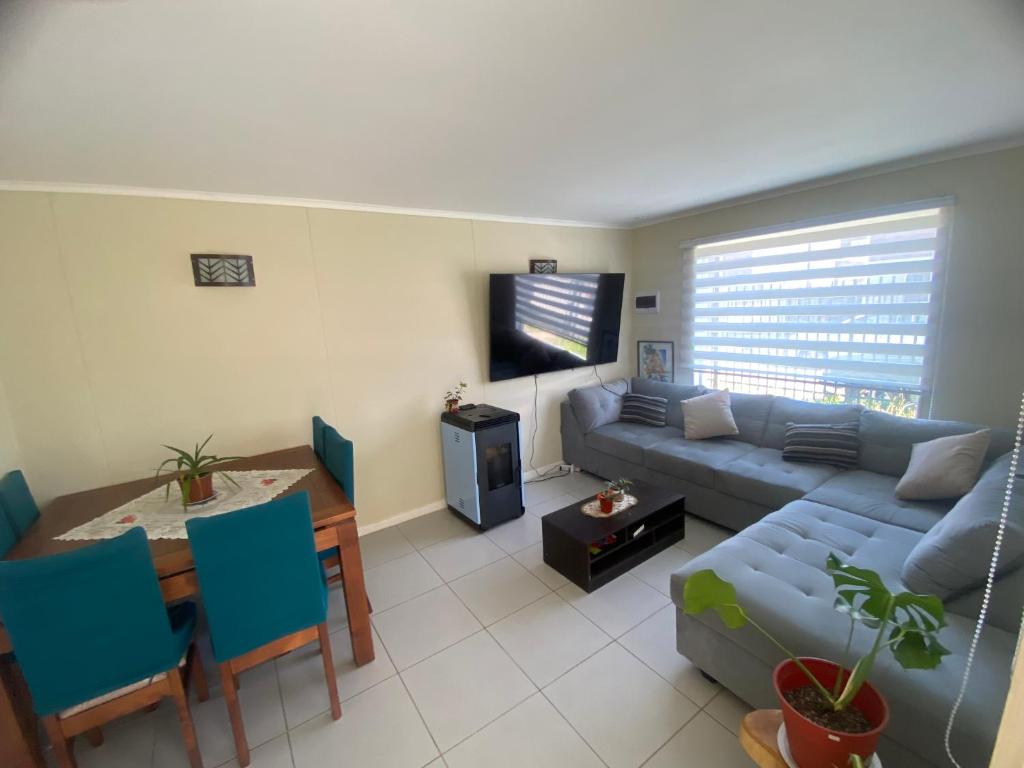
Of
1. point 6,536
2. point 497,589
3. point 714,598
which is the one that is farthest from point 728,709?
point 6,536

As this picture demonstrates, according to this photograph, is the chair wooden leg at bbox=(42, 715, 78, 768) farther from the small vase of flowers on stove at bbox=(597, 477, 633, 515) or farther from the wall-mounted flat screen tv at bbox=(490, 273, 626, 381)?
the wall-mounted flat screen tv at bbox=(490, 273, 626, 381)

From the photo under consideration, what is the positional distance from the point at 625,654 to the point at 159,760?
6.67 feet

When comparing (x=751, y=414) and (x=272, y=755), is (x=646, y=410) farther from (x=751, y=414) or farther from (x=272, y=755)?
(x=272, y=755)

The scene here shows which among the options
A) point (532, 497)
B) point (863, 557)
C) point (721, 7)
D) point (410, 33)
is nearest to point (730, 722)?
point (863, 557)

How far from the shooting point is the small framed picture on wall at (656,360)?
4.32 metres

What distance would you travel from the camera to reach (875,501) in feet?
7.70

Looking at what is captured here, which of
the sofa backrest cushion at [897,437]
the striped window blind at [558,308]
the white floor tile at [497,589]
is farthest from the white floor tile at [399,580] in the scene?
the sofa backrest cushion at [897,437]

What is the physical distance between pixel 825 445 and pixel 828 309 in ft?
3.55

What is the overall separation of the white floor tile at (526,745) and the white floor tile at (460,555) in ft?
3.31

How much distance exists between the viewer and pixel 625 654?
1.99 meters

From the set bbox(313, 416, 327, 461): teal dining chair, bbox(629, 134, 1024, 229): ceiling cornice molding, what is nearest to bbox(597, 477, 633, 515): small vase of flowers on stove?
bbox(313, 416, 327, 461): teal dining chair

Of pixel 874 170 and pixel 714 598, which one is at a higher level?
pixel 874 170

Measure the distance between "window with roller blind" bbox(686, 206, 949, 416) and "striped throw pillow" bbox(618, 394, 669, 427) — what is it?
0.63m

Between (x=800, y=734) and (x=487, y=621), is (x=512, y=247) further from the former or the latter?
(x=800, y=734)
